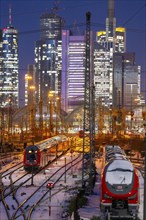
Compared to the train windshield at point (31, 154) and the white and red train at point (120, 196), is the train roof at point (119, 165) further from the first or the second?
the train windshield at point (31, 154)

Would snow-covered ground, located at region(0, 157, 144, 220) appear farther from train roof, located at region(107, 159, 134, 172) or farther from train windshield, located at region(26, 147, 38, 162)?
train windshield, located at region(26, 147, 38, 162)

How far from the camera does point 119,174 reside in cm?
2142

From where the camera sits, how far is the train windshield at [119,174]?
2128 centimetres

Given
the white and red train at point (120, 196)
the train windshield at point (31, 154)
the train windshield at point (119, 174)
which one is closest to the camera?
the white and red train at point (120, 196)

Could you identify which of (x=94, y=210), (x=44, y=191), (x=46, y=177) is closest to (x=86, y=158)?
(x=46, y=177)

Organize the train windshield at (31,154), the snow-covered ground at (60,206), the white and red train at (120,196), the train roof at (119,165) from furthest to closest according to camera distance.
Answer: the train windshield at (31,154) → the snow-covered ground at (60,206) → the train roof at (119,165) → the white and red train at (120,196)

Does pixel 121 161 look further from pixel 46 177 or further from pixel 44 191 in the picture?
pixel 46 177

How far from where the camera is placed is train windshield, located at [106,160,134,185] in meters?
21.3

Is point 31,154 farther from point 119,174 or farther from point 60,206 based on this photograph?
point 119,174

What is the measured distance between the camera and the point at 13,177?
3762 centimetres

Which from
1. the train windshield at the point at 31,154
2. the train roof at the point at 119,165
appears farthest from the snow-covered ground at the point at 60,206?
the train windshield at the point at 31,154

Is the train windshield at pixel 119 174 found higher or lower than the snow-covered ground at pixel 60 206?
higher

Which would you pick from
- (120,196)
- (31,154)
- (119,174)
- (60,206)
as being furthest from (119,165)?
(31,154)

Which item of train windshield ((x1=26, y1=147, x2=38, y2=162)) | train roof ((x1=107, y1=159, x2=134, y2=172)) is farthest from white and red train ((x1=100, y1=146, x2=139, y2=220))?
train windshield ((x1=26, y1=147, x2=38, y2=162))
